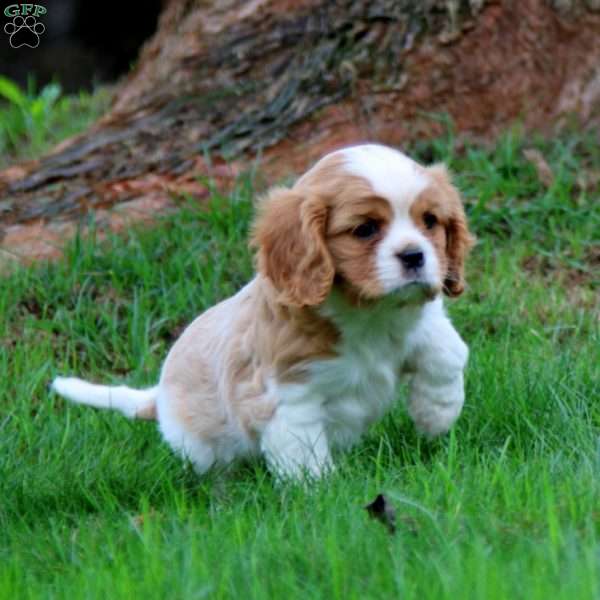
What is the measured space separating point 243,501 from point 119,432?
1171 millimetres

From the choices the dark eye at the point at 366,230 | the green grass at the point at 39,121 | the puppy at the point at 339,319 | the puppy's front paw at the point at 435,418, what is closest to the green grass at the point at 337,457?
the puppy's front paw at the point at 435,418

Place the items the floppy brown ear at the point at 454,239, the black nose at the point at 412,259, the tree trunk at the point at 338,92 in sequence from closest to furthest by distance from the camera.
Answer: the black nose at the point at 412,259 < the floppy brown ear at the point at 454,239 < the tree trunk at the point at 338,92

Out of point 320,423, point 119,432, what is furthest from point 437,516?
point 119,432

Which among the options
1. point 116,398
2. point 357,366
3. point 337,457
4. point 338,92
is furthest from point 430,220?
point 338,92

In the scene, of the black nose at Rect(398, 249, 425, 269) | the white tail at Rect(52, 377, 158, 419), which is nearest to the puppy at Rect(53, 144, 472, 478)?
the black nose at Rect(398, 249, 425, 269)

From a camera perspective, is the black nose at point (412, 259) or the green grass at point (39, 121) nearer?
the black nose at point (412, 259)

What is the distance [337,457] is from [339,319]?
0.54 m

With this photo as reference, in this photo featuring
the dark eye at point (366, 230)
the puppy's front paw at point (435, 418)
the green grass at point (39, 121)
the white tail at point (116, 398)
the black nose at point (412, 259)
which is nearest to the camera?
the black nose at point (412, 259)

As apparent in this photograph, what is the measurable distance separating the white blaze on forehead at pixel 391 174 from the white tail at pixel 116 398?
5.13 feet

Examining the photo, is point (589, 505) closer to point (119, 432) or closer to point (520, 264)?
point (119, 432)

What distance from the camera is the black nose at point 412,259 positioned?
421 centimetres

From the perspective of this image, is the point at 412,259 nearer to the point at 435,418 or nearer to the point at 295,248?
the point at 295,248

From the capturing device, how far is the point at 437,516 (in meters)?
3.75

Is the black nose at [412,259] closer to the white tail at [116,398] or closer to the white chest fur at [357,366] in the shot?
the white chest fur at [357,366]
